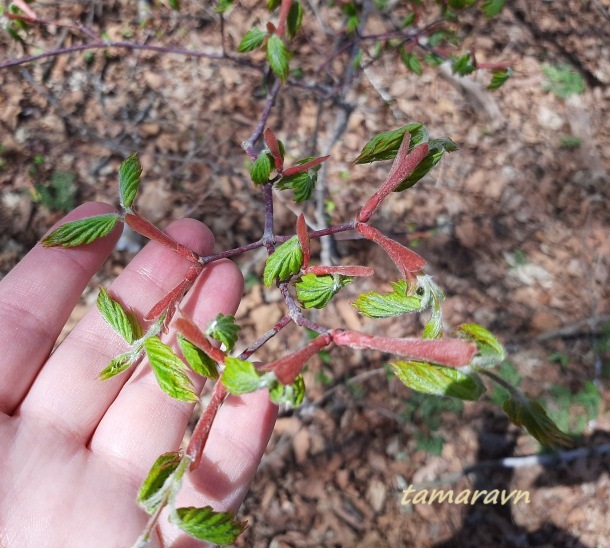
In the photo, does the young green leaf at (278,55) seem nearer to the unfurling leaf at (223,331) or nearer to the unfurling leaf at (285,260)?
the unfurling leaf at (285,260)

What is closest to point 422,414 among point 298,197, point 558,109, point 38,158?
point 298,197

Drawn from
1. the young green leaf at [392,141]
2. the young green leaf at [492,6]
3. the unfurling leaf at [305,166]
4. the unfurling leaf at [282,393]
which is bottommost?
the unfurling leaf at [282,393]

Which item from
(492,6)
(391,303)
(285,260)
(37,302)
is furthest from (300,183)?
(492,6)

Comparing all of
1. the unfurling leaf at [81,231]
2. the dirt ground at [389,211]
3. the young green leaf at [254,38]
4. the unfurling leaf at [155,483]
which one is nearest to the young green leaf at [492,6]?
the dirt ground at [389,211]

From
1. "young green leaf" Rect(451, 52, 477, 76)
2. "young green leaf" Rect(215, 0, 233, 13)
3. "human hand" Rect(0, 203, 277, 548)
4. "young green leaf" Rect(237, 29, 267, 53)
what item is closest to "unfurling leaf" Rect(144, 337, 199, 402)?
"human hand" Rect(0, 203, 277, 548)

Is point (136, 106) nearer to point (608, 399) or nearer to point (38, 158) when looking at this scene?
point (38, 158)

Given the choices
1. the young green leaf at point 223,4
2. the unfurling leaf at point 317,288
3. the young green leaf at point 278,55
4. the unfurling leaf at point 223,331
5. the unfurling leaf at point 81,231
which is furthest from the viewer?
the young green leaf at point 223,4

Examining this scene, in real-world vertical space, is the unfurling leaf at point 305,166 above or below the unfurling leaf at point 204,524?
above

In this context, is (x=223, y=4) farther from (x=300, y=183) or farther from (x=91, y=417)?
(x=91, y=417)
